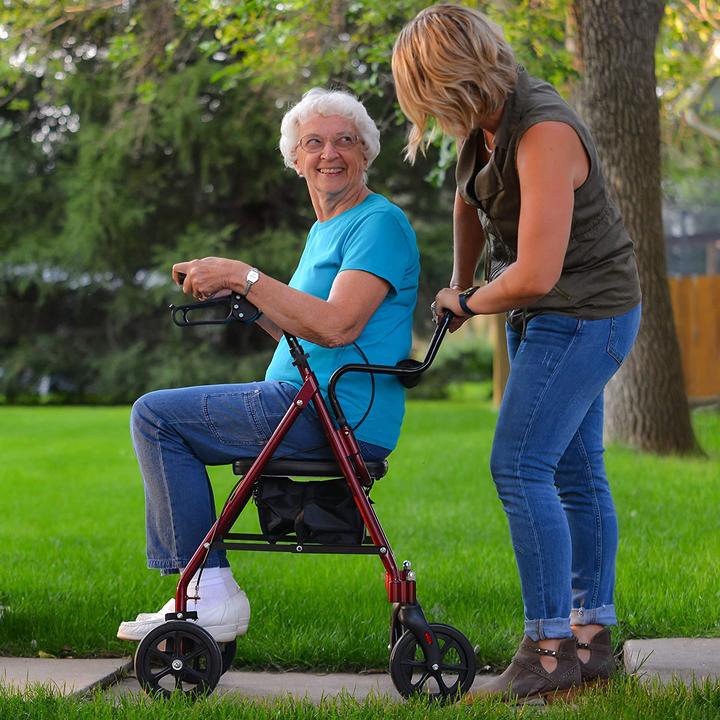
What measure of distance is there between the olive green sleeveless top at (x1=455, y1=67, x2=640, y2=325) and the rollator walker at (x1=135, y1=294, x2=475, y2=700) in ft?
1.22

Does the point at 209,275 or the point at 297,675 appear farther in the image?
the point at 297,675

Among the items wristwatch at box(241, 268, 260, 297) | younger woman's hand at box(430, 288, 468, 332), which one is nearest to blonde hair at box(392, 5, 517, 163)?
younger woman's hand at box(430, 288, 468, 332)

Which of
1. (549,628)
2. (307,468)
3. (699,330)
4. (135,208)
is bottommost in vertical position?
(549,628)

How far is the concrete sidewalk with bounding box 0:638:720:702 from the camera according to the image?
3.48m

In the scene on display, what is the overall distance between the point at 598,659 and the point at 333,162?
1590 mm

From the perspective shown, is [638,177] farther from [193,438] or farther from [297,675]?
[193,438]

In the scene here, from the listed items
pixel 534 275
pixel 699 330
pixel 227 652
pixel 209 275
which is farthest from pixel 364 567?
pixel 699 330

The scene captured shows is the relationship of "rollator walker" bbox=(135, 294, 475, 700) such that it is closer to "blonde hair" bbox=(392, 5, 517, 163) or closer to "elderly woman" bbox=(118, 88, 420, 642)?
"elderly woman" bbox=(118, 88, 420, 642)

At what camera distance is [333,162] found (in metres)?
3.52

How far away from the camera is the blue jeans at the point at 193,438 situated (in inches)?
132

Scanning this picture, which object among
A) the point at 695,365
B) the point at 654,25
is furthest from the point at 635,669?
the point at 695,365

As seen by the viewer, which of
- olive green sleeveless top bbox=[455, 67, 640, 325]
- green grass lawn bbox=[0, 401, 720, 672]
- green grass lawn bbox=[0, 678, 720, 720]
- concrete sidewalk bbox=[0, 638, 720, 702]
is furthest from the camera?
green grass lawn bbox=[0, 401, 720, 672]

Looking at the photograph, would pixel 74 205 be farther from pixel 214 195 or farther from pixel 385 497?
pixel 385 497

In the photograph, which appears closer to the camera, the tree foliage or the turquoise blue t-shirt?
the turquoise blue t-shirt
